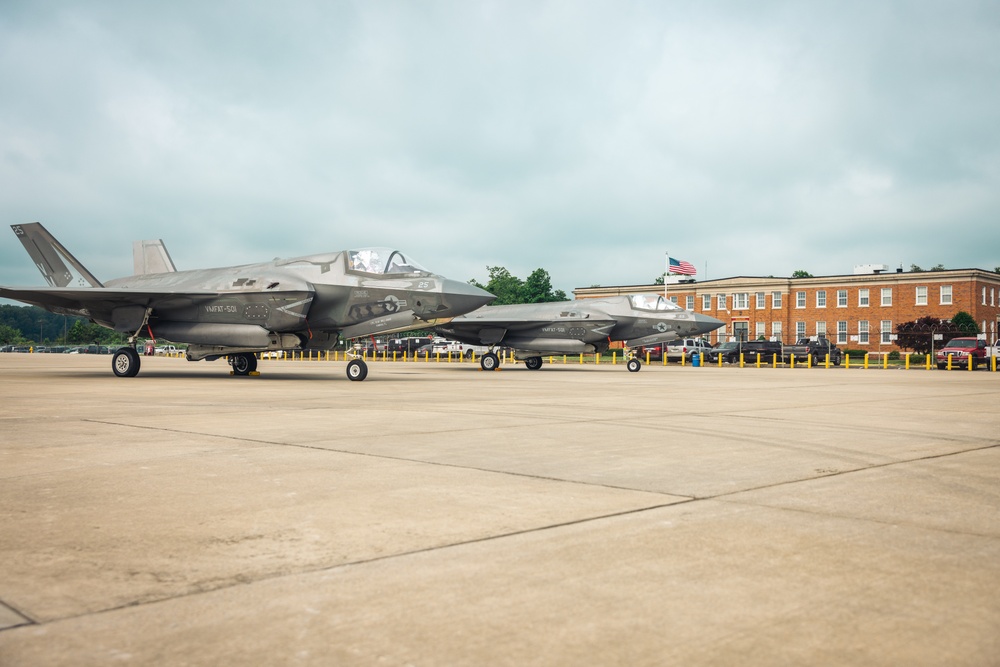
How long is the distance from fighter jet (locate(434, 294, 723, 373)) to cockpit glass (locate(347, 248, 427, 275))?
7.55 m

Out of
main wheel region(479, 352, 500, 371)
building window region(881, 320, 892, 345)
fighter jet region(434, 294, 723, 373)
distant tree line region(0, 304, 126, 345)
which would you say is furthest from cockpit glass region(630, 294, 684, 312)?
distant tree line region(0, 304, 126, 345)

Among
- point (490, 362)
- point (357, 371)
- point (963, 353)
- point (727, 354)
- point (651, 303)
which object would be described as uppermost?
point (651, 303)

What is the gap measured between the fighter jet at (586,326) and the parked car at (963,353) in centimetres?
1424

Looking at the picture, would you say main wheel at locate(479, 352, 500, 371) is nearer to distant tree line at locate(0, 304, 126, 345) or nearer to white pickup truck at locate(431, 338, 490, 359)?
white pickup truck at locate(431, 338, 490, 359)

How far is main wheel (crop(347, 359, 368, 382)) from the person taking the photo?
18859 mm

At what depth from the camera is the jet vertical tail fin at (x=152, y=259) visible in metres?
23.5

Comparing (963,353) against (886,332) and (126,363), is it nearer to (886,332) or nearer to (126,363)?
(126,363)

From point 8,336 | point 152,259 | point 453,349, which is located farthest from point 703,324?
point 8,336

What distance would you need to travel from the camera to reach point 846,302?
7156cm

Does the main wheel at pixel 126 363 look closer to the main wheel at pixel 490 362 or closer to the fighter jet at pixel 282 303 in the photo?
the fighter jet at pixel 282 303

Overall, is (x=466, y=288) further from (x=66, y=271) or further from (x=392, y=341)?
(x=392, y=341)

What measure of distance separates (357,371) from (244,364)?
15.3 feet

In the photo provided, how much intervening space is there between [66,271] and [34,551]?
819 inches

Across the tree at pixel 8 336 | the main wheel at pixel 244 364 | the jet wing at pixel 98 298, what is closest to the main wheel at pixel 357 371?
the jet wing at pixel 98 298
